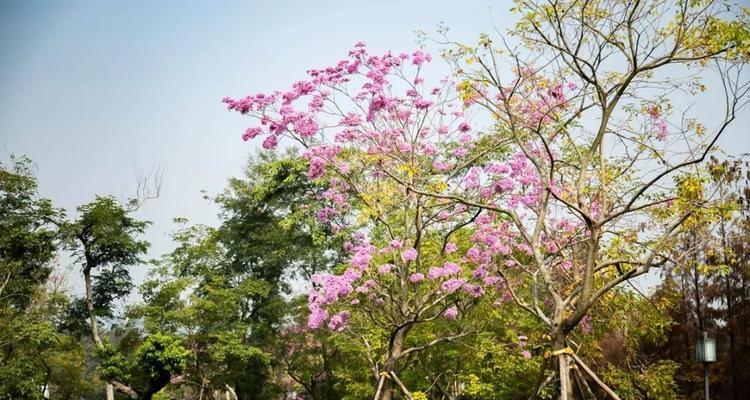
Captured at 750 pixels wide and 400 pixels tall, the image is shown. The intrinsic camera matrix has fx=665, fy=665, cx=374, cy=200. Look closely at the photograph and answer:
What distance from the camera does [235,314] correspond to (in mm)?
21359

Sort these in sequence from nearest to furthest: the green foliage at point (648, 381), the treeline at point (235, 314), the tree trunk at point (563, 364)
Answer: the tree trunk at point (563, 364), the green foliage at point (648, 381), the treeline at point (235, 314)

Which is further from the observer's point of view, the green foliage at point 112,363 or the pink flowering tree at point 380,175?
the green foliage at point 112,363

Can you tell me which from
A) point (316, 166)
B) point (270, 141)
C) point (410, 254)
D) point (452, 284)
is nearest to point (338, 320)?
point (410, 254)

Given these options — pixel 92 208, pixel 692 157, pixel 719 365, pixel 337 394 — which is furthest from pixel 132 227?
pixel 692 157

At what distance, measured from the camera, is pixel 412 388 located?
1703 centimetres

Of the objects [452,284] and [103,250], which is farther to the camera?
[103,250]

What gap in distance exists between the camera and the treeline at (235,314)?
53.1 ft

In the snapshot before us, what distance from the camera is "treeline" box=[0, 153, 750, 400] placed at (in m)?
16.2

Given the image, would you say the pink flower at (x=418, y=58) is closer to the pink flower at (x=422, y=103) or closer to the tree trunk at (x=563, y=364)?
the pink flower at (x=422, y=103)

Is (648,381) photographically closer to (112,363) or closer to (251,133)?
(251,133)

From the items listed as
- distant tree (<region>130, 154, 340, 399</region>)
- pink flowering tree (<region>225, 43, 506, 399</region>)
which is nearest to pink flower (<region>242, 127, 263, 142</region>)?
pink flowering tree (<region>225, 43, 506, 399</region>)

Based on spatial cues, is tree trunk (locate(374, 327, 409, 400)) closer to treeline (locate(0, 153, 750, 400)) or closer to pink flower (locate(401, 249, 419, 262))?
pink flower (locate(401, 249, 419, 262))

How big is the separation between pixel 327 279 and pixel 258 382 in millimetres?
12733

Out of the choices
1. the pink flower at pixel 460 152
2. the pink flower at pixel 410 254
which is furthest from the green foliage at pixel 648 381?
the pink flower at pixel 410 254
